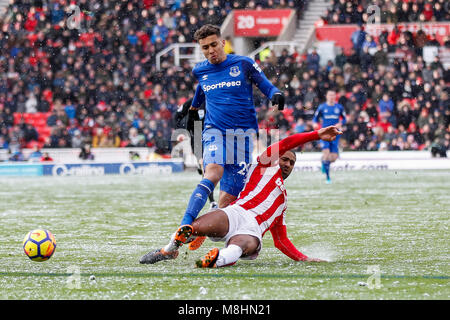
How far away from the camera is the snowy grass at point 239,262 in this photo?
5.18 m

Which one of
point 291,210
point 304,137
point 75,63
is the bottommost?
point 291,210

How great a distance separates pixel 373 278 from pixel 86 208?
7.45m

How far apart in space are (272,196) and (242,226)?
0.39m

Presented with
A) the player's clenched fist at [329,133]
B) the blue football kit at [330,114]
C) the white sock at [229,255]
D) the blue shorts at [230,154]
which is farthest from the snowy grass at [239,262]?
the blue football kit at [330,114]

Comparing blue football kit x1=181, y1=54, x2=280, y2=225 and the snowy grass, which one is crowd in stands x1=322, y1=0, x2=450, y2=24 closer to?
the snowy grass

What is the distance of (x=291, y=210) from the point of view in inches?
461

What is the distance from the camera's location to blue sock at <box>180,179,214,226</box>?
6.50 metres

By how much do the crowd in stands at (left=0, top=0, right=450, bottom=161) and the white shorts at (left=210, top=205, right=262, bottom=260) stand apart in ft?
55.4

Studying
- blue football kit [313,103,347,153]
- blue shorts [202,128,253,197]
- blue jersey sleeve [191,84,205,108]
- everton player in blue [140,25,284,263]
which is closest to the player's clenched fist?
everton player in blue [140,25,284,263]

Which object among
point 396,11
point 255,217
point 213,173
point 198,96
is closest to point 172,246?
point 255,217
